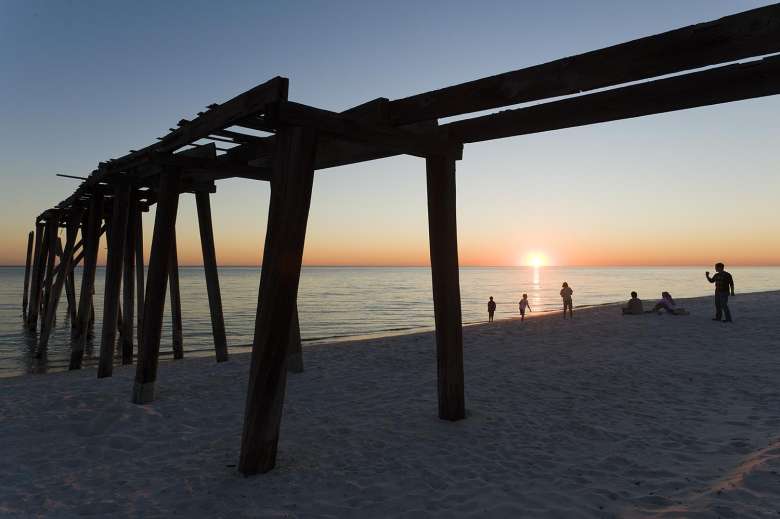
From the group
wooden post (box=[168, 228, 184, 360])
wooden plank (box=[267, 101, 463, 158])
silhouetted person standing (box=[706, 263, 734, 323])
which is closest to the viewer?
wooden plank (box=[267, 101, 463, 158])

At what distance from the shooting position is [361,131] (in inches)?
193

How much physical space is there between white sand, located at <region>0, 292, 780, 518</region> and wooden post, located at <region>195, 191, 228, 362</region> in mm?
1208

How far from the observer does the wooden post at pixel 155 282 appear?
7172 mm

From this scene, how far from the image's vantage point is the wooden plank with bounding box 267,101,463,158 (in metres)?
4.34

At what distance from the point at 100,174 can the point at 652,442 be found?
32.6ft

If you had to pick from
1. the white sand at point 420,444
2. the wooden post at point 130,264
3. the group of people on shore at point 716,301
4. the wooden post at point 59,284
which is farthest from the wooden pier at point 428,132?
the group of people on shore at point 716,301

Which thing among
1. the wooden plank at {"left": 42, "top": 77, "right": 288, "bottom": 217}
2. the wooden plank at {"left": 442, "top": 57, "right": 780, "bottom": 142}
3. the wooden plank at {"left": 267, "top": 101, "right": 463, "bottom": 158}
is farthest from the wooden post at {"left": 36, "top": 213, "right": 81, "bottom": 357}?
the wooden plank at {"left": 442, "top": 57, "right": 780, "bottom": 142}

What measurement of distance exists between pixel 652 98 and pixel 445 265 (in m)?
2.70

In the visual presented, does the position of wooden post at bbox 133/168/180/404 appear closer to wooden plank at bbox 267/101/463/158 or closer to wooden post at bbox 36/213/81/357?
wooden plank at bbox 267/101/463/158

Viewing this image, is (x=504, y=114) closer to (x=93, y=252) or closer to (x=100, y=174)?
(x=100, y=174)

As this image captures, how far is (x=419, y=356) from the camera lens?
1105cm

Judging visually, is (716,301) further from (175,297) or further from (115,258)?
(115,258)

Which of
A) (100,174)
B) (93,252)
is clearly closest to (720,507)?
(100,174)

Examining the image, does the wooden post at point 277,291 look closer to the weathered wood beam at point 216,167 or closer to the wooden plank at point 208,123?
the wooden plank at point 208,123
